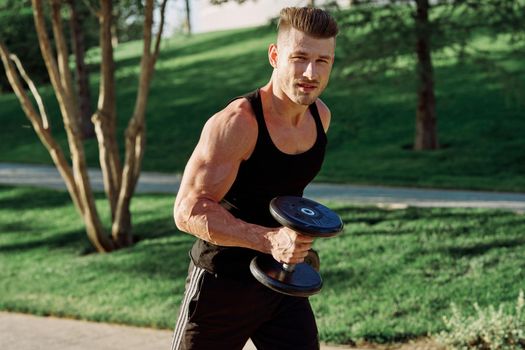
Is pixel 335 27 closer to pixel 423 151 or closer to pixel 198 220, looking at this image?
pixel 198 220

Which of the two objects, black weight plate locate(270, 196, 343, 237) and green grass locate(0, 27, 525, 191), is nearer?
black weight plate locate(270, 196, 343, 237)

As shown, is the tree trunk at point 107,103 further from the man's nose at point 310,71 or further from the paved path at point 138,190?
the man's nose at point 310,71

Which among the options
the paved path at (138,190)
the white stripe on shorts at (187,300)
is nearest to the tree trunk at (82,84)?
the paved path at (138,190)

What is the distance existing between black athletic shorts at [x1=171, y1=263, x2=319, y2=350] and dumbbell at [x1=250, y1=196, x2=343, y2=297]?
1.01ft

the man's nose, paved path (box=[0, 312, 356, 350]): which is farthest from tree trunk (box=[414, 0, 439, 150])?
the man's nose

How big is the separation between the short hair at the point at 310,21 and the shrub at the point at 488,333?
2931 millimetres

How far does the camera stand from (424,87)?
15.9 m

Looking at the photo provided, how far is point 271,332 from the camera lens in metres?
3.29

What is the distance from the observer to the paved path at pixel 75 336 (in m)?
5.98

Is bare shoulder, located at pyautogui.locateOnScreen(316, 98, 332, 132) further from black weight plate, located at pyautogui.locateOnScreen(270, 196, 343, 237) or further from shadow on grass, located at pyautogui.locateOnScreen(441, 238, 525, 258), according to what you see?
shadow on grass, located at pyautogui.locateOnScreen(441, 238, 525, 258)

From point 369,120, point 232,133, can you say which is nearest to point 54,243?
point 232,133

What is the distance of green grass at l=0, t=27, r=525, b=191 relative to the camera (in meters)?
14.9

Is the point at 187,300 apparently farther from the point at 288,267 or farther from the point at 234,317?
the point at 288,267

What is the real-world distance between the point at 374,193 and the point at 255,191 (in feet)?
30.5
